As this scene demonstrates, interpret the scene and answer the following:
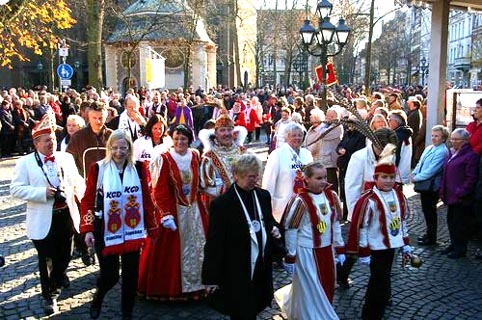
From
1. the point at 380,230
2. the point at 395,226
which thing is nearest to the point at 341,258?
the point at 380,230

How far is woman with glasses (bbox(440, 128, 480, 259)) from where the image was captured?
710 centimetres

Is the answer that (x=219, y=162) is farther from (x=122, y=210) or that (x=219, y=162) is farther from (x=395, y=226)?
(x=395, y=226)

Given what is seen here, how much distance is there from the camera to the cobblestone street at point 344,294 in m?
5.46

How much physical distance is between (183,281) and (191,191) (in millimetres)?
949

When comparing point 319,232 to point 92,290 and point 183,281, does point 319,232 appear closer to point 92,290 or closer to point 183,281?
point 183,281

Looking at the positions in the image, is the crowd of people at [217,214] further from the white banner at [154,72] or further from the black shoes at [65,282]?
the white banner at [154,72]

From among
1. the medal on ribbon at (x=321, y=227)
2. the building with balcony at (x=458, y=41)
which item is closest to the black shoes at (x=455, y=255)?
the medal on ribbon at (x=321, y=227)

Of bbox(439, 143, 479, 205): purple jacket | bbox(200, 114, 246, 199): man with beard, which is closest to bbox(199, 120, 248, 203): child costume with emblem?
bbox(200, 114, 246, 199): man with beard

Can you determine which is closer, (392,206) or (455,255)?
(392,206)

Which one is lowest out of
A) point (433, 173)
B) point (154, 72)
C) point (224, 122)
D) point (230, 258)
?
point (230, 258)

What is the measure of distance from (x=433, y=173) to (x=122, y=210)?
4.76m

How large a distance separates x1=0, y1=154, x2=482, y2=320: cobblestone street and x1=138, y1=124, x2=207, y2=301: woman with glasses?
0.66 ft

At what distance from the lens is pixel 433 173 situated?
7.73 metres

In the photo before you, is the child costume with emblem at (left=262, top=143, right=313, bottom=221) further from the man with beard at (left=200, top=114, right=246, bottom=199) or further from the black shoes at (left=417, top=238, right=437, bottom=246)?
the black shoes at (left=417, top=238, right=437, bottom=246)
